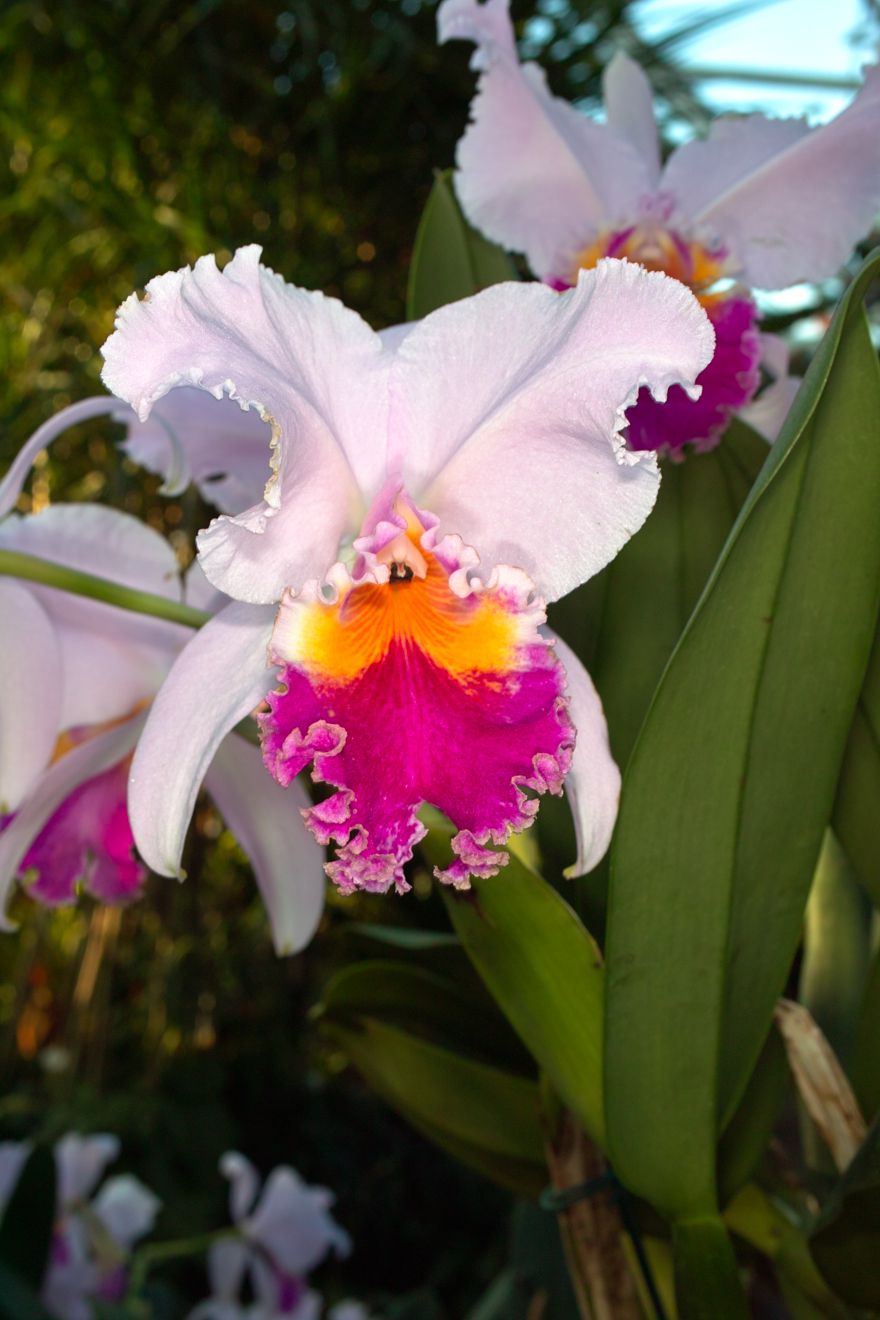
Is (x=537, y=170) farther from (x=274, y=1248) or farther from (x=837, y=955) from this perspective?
(x=274, y=1248)

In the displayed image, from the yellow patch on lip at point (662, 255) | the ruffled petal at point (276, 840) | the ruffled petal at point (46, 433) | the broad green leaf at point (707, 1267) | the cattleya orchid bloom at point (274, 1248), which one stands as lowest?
the cattleya orchid bloom at point (274, 1248)

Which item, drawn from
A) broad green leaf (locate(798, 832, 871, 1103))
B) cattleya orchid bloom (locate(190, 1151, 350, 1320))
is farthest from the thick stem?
cattleya orchid bloom (locate(190, 1151, 350, 1320))

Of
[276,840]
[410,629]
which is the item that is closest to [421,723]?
[410,629]

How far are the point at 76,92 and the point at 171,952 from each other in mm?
1474

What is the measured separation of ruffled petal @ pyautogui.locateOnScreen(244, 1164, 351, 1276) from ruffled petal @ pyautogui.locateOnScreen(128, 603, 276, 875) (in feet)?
2.24

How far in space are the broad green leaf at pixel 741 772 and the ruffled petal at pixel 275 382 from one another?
119 mm

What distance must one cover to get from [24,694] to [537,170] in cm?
31

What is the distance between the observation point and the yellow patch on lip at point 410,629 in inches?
13.9

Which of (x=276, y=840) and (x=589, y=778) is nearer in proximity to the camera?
(x=589, y=778)

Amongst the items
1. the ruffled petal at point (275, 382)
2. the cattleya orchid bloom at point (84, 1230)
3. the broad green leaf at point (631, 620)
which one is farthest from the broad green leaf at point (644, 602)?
the cattleya orchid bloom at point (84, 1230)

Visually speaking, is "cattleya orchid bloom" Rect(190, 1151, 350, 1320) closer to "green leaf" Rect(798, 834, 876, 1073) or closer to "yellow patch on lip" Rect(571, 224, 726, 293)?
"green leaf" Rect(798, 834, 876, 1073)

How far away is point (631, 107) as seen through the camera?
0.56m

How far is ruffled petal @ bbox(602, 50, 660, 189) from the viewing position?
0.56 meters

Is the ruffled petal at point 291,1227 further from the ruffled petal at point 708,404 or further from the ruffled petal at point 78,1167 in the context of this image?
the ruffled petal at point 708,404
